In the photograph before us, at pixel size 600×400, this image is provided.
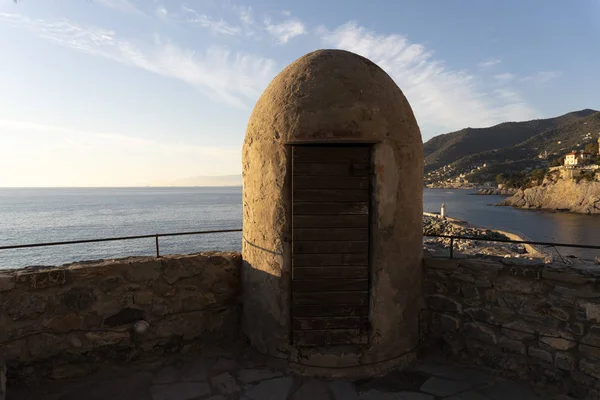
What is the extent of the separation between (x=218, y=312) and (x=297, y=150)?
7.57 ft

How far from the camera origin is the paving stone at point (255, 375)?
3732 millimetres

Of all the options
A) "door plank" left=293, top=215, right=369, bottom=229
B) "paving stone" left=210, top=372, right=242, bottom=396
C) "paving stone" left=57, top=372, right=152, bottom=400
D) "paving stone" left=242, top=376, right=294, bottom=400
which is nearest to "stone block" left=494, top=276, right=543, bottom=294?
"door plank" left=293, top=215, right=369, bottom=229

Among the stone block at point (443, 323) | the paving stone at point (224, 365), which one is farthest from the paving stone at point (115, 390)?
the stone block at point (443, 323)

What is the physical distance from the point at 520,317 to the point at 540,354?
0.38 meters

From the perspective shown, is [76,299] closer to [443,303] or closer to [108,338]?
[108,338]

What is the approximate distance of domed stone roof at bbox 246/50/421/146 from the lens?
146 inches

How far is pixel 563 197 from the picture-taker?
238 ft

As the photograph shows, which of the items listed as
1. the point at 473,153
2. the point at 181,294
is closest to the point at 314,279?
the point at 181,294

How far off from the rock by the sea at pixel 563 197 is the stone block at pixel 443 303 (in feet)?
259

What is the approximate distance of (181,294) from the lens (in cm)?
426

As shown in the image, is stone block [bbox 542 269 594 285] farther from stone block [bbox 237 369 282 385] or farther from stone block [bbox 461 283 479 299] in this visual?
stone block [bbox 237 369 282 385]

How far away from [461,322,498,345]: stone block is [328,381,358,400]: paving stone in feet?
5.03

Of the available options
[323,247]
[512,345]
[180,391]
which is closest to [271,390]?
[180,391]

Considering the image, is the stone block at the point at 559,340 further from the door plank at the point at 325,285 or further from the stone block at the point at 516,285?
the door plank at the point at 325,285
